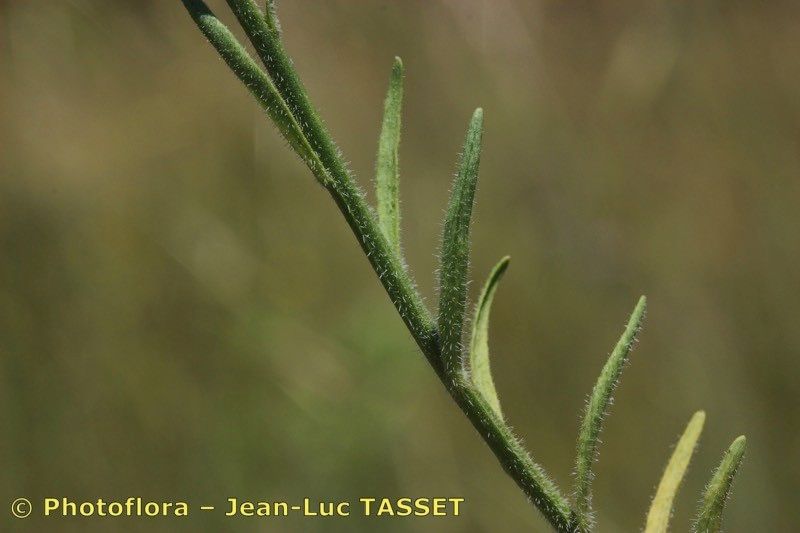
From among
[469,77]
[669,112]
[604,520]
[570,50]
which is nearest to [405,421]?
[604,520]

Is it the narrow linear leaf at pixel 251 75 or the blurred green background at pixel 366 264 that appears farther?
the blurred green background at pixel 366 264

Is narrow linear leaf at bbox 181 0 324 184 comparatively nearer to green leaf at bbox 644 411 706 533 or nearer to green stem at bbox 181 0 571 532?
green stem at bbox 181 0 571 532

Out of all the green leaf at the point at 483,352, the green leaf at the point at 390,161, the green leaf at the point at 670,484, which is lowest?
the green leaf at the point at 670,484

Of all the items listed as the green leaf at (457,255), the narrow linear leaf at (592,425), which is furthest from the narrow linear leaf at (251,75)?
the narrow linear leaf at (592,425)

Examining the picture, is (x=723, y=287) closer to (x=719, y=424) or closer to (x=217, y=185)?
(x=719, y=424)

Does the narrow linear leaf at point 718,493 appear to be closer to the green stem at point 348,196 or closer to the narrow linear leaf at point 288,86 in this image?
the green stem at point 348,196

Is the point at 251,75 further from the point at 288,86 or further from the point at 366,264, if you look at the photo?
the point at 366,264
